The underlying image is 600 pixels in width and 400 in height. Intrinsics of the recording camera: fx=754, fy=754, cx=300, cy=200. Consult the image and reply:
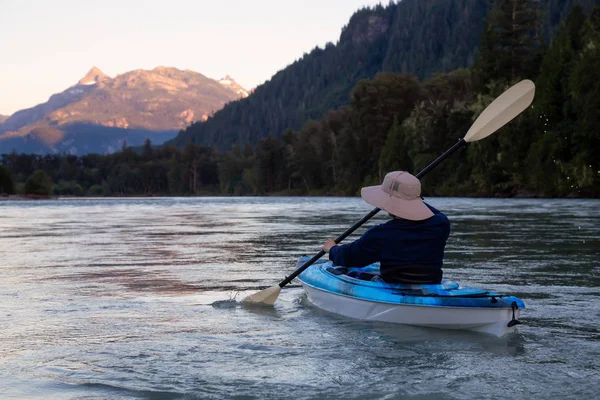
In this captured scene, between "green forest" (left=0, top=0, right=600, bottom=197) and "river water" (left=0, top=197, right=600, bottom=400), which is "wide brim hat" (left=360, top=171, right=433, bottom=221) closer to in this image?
"river water" (left=0, top=197, right=600, bottom=400)

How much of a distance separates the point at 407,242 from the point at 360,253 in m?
0.56

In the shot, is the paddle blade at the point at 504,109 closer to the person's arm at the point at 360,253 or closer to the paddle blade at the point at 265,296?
the person's arm at the point at 360,253

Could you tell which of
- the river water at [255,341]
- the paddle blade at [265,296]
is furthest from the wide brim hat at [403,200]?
the paddle blade at [265,296]

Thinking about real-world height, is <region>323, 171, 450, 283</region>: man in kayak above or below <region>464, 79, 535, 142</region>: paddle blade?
below

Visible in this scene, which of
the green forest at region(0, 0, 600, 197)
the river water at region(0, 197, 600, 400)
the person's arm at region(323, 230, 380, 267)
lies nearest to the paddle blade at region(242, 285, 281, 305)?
the river water at region(0, 197, 600, 400)

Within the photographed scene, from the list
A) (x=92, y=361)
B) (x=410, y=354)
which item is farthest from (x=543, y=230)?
(x=92, y=361)

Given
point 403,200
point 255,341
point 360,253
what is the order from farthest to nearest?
point 360,253 < point 403,200 < point 255,341

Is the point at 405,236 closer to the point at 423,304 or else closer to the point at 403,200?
the point at 403,200

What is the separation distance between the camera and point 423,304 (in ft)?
26.1

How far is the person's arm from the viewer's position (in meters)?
8.33

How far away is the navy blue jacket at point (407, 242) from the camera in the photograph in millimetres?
8172

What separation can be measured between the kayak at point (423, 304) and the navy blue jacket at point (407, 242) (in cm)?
29

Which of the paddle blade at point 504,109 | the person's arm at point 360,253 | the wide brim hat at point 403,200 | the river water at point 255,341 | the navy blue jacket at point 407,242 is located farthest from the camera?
the paddle blade at point 504,109

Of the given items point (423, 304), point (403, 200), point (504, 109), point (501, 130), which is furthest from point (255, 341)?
point (501, 130)
